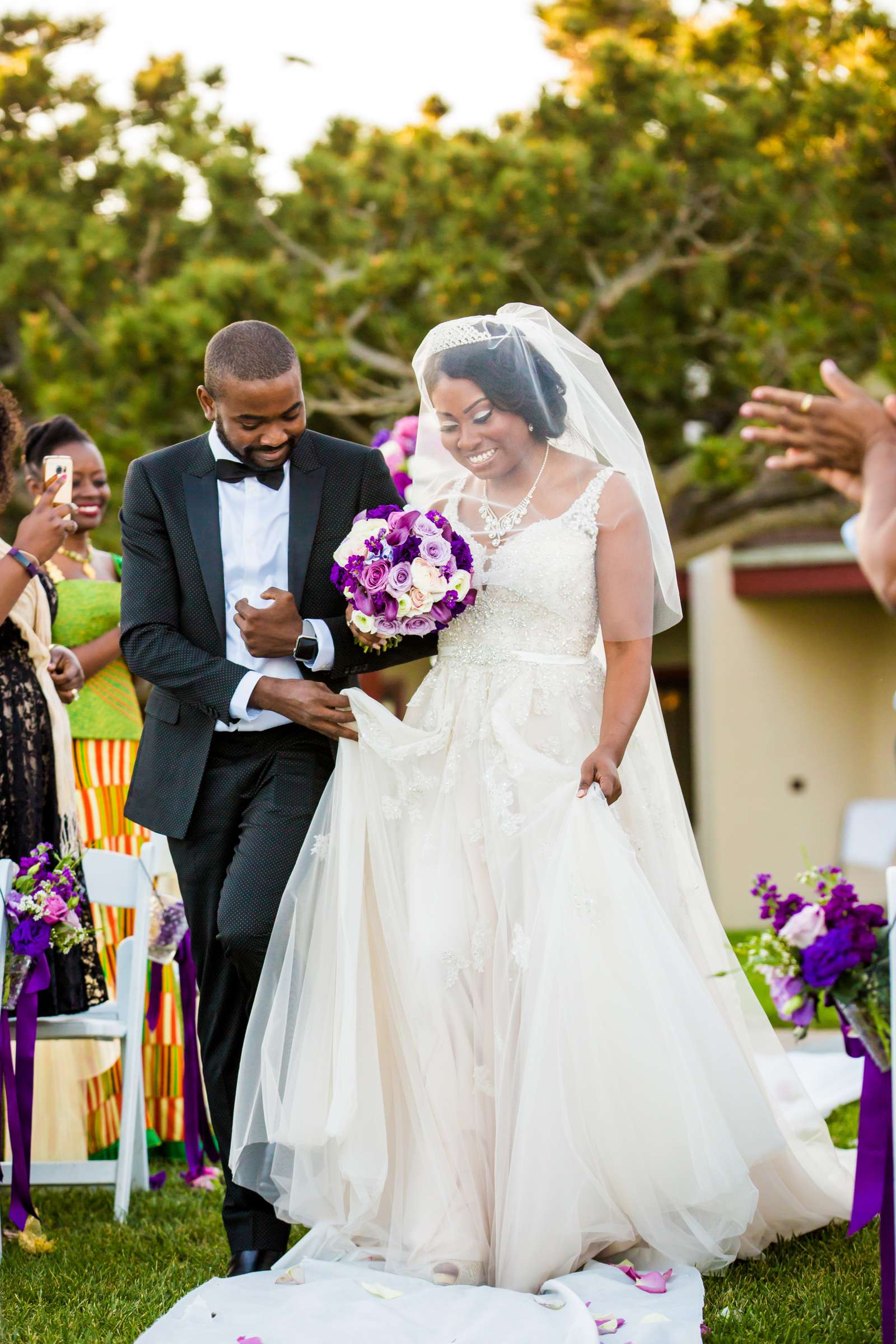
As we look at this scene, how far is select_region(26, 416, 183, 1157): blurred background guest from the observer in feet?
18.5

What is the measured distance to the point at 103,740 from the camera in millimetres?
5789

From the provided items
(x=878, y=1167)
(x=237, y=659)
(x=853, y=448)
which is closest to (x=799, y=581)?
(x=237, y=659)

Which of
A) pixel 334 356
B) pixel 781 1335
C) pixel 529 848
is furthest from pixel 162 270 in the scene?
pixel 781 1335

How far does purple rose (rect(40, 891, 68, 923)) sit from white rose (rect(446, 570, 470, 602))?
1.38 metres

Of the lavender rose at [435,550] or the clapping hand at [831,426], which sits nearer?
the clapping hand at [831,426]

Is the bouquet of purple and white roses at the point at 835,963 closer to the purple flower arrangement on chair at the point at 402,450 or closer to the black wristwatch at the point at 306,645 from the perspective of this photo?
the black wristwatch at the point at 306,645

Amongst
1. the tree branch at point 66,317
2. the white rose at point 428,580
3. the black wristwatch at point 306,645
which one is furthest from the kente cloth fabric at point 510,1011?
the tree branch at point 66,317

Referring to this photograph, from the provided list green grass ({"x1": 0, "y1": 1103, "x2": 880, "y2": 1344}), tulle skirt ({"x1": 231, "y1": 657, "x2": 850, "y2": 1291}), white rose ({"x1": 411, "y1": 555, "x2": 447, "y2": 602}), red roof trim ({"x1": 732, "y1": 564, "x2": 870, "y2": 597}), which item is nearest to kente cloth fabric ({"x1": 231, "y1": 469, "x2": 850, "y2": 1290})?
tulle skirt ({"x1": 231, "y1": 657, "x2": 850, "y2": 1291})

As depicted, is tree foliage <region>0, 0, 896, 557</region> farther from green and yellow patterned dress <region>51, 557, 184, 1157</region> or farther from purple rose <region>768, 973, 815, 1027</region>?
purple rose <region>768, 973, 815, 1027</region>

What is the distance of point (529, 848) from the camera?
12.6 feet

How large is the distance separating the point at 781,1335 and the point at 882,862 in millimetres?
11974

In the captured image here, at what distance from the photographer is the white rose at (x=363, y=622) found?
153 inches

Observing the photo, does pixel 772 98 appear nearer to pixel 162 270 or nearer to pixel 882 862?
pixel 162 270

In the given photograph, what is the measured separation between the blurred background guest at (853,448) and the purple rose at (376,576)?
1.33 metres
